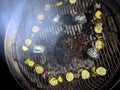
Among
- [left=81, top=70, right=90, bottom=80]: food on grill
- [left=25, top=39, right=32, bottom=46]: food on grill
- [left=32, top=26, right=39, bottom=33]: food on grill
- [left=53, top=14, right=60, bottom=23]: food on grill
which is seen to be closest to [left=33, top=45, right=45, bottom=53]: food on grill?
[left=25, top=39, right=32, bottom=46]: food on grill

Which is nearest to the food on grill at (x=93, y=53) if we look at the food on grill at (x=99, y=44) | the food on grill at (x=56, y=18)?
the food on grill at (x=99, y=44)

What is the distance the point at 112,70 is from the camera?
3.54m

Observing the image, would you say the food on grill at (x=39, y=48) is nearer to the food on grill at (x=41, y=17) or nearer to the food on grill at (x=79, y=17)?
the food on grill at (x=41, y=17)

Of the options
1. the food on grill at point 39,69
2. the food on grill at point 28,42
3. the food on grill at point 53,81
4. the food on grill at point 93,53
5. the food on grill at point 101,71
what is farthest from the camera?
the food on grill at point 28,42

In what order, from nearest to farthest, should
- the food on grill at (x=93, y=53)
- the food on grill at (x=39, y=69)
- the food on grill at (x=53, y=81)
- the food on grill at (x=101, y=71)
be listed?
1. the food on grill at (x=101, y=71)
2. the food on grill at (x=93, y=53)
3. the food on grill at (x=53, y=81)
4. the food on grill at (x=39, y=69)

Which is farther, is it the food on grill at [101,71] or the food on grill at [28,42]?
the food on grill at [28,42]

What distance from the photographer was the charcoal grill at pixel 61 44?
11.9 feet

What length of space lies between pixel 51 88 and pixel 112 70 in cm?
108

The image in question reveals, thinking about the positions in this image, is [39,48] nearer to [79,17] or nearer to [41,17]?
[41,17]

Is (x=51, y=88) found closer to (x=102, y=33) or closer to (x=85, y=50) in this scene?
(x=85, y=50)

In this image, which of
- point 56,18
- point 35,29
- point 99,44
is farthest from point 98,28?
point 35,29

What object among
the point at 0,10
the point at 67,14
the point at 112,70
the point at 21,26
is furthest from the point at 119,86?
the point at 0,10

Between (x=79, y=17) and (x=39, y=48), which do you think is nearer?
(x=79, y=17)

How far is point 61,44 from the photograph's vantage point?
13.0 ft
